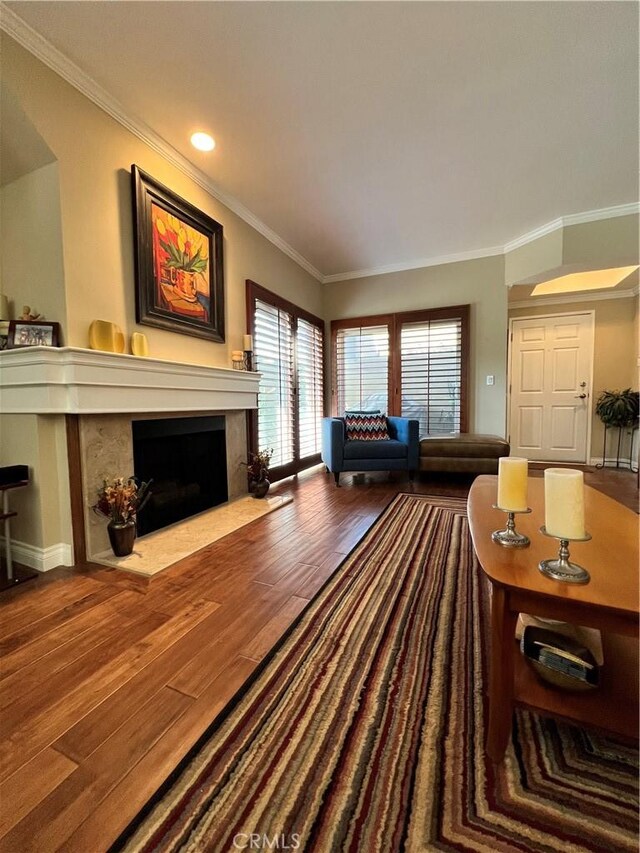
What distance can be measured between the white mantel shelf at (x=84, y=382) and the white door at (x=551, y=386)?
4.87 m

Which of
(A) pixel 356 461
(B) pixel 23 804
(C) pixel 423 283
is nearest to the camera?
(B) pixel 23 804

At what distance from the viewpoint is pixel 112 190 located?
83.7 inches

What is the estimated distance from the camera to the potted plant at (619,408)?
14.4ft

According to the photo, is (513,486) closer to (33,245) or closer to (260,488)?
(260,488)

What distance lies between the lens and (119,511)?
6.49 ft

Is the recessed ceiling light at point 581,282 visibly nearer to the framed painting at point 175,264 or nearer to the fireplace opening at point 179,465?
the framed painting at point 175,264

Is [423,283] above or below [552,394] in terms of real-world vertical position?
above

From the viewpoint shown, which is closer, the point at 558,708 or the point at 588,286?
the point at 558,708

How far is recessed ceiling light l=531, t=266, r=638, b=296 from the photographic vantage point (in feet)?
14.9

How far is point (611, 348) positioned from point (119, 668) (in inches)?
244

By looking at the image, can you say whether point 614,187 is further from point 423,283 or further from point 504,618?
point 504,618

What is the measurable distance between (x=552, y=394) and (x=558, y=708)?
5.21 metres

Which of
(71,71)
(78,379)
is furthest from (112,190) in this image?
(78,379)

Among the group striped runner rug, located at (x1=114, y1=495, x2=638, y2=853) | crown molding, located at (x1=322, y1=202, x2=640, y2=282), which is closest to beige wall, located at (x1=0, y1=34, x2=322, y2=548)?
striped runner rug, located at (x1=114, y1=495, x2=638, y2=853)
